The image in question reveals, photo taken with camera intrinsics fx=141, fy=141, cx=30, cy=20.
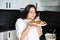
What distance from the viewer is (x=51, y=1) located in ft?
8.28

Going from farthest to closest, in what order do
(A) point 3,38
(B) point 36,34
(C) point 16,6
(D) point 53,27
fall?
(C) point 16,6 < (D) point 53,27 < (A) point 3,38 < (B) point 36,34

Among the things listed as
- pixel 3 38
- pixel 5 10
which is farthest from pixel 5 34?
pixel 5 10

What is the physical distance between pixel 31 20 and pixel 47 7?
1.18 metres

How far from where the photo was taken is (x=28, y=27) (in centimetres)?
152

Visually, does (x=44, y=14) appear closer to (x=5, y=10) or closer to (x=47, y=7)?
(x=47, y=7)

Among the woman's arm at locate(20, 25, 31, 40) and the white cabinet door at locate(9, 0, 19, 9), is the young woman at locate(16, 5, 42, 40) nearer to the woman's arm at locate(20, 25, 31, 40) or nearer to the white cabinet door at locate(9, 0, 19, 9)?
the woman's arm at locate(20, 25, 31, 40)

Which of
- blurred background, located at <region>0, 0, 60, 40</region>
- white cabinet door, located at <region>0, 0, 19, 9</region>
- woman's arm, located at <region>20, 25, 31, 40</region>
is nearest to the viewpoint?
woman's arm, located at <region>20, 25, 31, 40</region>

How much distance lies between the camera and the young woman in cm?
154

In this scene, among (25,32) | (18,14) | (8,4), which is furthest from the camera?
(18,14)

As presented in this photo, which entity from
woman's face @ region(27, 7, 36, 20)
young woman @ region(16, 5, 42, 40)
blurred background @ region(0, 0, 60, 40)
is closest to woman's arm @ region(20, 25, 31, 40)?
young woman @ region(16, 5, 42, 40)

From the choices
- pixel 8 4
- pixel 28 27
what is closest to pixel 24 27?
pixel 28 27

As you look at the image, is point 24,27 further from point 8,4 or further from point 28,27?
point 8,4

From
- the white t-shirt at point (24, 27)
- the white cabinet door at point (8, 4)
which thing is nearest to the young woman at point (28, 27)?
the white t-shirt at point (24, 27)

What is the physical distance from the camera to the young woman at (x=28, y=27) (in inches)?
60.5
